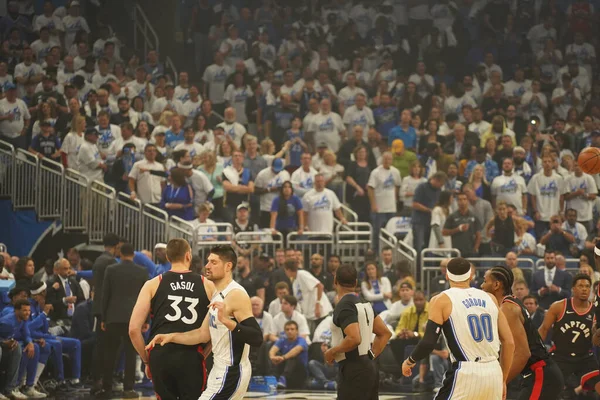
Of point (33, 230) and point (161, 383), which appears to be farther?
point (33, 230)

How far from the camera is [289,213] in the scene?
59.9 ft

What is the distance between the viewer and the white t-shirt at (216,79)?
23.6 metres

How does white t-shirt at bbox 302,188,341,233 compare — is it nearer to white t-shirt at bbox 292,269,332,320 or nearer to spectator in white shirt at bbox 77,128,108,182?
white t-shirt at bbox 292,269,332,320

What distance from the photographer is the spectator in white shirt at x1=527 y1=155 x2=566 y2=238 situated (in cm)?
1919

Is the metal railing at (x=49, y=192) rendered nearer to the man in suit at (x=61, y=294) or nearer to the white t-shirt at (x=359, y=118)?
the man in suit at (x=61, y=294)

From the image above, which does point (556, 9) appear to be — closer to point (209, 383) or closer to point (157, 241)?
point (157, 241)

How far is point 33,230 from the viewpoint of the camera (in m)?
19.1

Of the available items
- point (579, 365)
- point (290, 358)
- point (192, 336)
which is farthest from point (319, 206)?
point (192, 336)

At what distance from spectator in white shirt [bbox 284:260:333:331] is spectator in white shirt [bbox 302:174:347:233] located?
67.3 inches

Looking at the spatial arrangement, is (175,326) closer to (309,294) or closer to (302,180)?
(309,294)

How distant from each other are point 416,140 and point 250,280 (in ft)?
19.2

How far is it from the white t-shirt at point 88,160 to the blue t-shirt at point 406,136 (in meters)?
5.92

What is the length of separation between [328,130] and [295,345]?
6616 mm

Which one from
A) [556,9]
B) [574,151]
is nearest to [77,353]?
[574,151]
